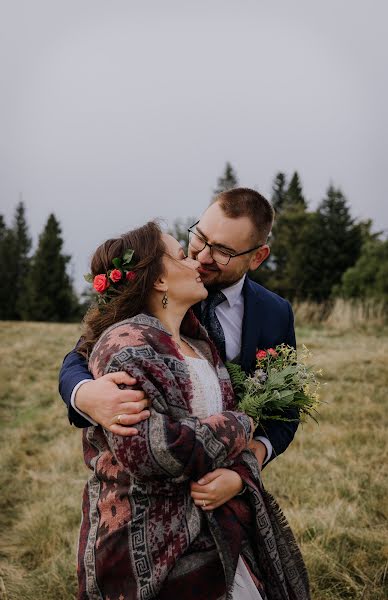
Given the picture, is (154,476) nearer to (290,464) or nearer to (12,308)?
(290,464)

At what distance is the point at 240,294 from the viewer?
2.90 m

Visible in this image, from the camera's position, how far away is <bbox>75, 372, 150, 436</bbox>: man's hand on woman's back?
188 centimetres

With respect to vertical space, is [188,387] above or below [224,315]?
below

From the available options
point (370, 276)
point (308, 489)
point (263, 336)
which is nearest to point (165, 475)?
point (263, 336)

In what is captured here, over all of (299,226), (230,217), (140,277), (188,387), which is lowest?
(188,387)

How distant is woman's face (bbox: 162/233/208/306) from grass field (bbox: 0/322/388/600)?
224cm

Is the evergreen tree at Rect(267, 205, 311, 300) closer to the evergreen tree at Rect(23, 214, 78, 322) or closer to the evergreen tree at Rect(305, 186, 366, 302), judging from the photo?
the evergreen tree at Rect(305, 186, 366, 302)

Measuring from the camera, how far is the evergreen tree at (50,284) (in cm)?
4231

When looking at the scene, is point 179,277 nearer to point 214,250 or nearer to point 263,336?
point 214,250

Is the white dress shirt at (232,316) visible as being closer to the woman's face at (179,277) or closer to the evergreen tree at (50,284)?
the woman's face at (179,277)

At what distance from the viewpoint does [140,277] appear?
7.37 feet

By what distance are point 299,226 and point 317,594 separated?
26.8 metres

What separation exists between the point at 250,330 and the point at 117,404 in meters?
1.01

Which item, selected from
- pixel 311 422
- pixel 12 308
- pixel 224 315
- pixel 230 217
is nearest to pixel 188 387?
pixel 224 315
